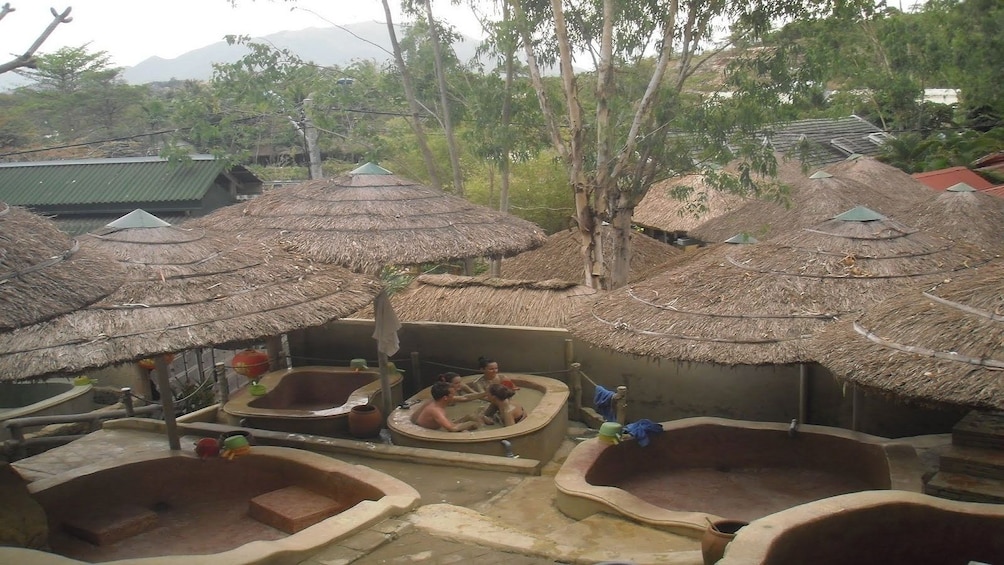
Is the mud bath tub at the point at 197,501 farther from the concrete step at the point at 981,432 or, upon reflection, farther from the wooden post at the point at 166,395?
the concrete step at the point at 981,432

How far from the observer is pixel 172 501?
7445 mm

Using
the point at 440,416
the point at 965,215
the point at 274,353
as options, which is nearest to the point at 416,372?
the point at 274,353

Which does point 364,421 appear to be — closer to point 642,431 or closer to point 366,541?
point 642,431

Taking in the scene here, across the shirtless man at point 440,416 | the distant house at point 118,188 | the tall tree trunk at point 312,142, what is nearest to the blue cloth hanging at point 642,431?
the shirtless man at point 440,416

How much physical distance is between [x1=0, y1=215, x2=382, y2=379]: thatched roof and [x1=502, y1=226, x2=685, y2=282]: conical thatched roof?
864 centimetres

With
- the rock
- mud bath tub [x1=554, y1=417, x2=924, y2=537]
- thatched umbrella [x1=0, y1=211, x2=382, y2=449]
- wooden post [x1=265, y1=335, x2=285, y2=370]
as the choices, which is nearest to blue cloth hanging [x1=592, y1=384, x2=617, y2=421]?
mud bath tub [x1=554, y1=417, x2=924, y2=537]

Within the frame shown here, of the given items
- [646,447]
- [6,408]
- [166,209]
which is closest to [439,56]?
[166,209]

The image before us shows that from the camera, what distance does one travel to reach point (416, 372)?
11250 mm

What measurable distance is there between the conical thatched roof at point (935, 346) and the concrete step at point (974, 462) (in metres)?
0.81

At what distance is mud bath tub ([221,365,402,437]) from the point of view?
30.2 feet

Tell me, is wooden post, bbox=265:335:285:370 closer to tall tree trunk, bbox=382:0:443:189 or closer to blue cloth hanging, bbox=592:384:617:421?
blue cloth hanging, bbox=592:384:617:421

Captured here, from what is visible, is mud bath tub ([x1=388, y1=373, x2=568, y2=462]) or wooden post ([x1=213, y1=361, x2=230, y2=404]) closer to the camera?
mud bath tub ([x1=388, y1=373, x2=568, y2=462])

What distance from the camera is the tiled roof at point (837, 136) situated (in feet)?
82.0

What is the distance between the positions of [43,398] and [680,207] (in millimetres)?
14664
